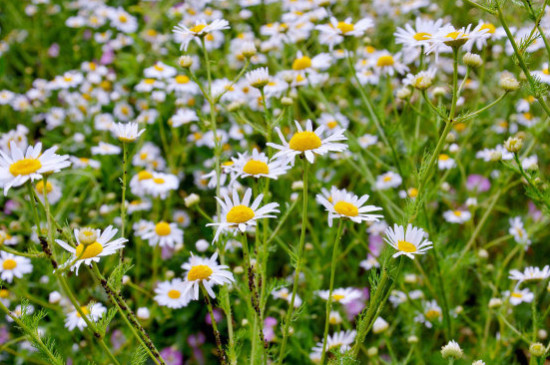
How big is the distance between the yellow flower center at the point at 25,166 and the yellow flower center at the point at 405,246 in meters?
0.82

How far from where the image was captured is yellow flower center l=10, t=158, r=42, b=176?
3.60 ft

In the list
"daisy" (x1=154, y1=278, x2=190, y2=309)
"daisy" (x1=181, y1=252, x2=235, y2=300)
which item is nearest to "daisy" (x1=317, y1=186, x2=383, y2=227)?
"daisy" (x1=181, y1=252, x2=235, y2=300)

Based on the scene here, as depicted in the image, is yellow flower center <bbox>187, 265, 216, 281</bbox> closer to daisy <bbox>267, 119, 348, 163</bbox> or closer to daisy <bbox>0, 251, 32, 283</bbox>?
daisy <bbox>267, 119, 348, 163</bbox>

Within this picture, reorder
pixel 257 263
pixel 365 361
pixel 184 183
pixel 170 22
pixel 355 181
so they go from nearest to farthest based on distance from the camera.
A: pixel 257 263 < pixel 365 361 < pixel 355 181 < pixel 184 183 < pixel 170 22

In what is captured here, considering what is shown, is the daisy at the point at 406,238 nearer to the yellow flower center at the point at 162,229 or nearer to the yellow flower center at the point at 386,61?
the yellow flower center at the point at 162,229

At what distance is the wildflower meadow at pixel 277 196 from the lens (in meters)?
1.26

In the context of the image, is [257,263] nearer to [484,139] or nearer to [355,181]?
[355,181]

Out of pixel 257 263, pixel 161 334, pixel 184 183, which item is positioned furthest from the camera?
pixel 184 183

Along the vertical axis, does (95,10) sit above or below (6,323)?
above

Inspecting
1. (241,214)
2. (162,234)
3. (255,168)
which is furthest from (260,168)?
(162,234)

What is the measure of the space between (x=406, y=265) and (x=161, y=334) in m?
1.09

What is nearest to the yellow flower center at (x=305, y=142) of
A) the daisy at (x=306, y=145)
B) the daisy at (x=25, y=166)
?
the daisy at (x=306, y=145)

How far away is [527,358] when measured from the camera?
2.07 metres

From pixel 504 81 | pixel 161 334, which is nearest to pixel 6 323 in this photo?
pixel 161 334
